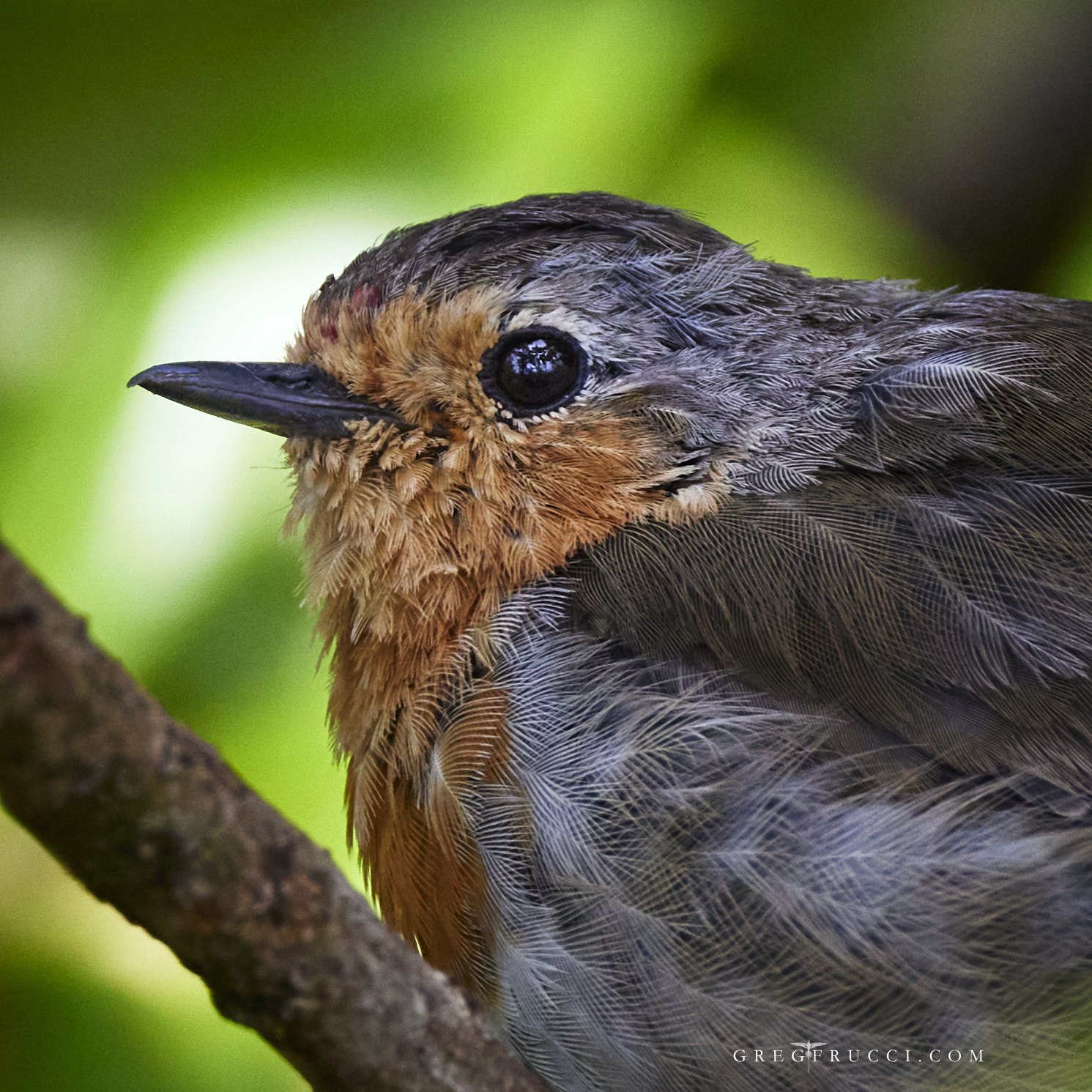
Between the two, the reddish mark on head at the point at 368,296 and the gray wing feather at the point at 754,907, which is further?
the reddish mark on head at the point at 368,296

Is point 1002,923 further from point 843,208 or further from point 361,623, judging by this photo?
point 843,208

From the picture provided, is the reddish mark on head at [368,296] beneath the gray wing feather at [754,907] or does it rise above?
above

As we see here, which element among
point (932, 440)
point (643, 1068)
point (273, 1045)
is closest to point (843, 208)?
point (932, 440)

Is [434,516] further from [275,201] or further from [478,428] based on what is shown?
[275,201]

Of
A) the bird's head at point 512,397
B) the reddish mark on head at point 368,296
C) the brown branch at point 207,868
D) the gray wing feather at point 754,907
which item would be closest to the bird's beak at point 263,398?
the bird's head at point 512,397

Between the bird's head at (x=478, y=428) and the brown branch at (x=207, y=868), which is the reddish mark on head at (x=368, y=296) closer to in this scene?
the bird's head at (x=478, y=428)

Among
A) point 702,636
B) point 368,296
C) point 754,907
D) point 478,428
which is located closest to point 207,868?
point 754,907
